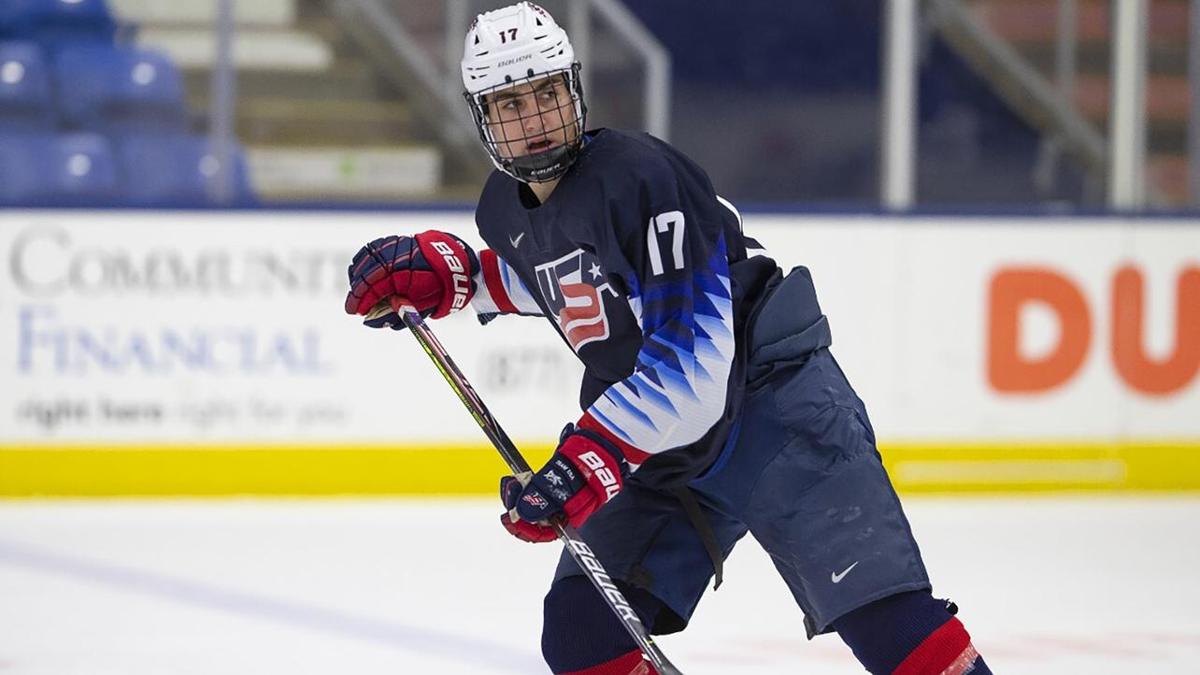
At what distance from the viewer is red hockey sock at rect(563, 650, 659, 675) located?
227cm

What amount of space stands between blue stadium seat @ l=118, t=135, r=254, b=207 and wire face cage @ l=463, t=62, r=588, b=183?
3.28m

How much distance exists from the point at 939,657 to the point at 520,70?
0.83 meters

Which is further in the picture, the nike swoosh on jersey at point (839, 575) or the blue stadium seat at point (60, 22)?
the blue stadium seat at point (60, 22)

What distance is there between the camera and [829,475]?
2145 mm

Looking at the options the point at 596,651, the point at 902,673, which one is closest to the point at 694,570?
the point at 596,651

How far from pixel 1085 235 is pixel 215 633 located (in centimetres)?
311

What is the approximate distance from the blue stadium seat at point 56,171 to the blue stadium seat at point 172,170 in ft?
0.17

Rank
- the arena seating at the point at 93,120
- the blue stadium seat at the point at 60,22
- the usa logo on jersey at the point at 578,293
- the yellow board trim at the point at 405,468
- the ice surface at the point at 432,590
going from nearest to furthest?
the usa logo on jersey at the point at 578,293 < the ice surface at the point at 432,590 < the yellow board trim at the point at 405,468 < the arena seating at the point at 93,120 < the blue stadium seat at the point at 60,22

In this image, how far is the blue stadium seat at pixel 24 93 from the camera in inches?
208

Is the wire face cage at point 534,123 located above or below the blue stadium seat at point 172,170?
above

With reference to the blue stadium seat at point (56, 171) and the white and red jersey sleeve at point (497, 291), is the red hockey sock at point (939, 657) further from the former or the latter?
the blue stadium seat at point (56, 171)

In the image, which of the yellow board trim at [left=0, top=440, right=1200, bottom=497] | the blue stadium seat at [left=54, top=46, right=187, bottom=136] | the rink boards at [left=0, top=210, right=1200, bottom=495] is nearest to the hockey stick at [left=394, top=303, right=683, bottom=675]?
the rink boards at [left=0, top=210, right=1200, bottom=495]

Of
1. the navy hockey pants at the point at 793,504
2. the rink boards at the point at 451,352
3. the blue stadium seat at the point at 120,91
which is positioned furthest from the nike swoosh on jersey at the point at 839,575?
the blue stadium seat at the point at 120,91

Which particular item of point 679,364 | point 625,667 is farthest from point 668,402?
point 625,667
